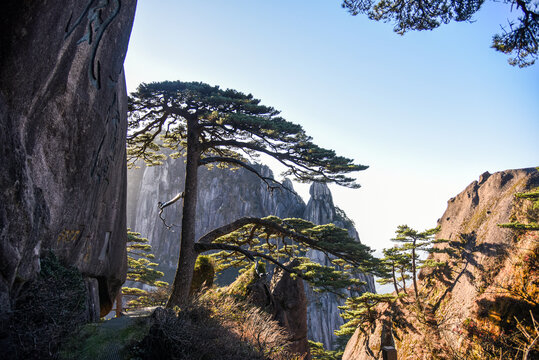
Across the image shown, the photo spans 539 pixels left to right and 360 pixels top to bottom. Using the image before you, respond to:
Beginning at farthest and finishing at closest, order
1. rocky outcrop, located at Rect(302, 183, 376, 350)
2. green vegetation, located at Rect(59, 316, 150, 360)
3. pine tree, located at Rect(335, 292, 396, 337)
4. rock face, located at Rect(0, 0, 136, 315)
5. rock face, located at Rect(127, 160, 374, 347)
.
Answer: rock face, located at Rect(127, 160, 374, 347)
rocky outcrop, located at Rect(302, 183, 376, 350)
pine tree, located at Rect(335, 292, 396, 337)
green vegetation, located at Rect(59, 316, 150, 360)
rock face, located at Rect(0, 0, 136, 315)

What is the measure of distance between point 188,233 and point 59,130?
560 centimetres

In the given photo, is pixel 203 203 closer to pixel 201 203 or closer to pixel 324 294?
pixel 201 203

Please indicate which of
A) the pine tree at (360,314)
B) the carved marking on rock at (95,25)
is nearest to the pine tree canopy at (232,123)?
the carved marking on rock at (95,25)

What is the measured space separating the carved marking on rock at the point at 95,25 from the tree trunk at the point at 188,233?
477 centimetres

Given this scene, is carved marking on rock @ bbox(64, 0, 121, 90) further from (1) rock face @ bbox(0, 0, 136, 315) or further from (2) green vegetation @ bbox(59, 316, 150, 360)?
(2) green vegetation @ bbox(59, 316, 150, 360)

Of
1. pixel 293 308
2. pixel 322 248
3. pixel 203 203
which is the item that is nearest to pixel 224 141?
pixel 322 248

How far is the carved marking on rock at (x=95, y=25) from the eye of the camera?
434cm

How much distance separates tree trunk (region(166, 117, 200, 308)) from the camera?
27.8ft

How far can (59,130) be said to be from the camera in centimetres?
432

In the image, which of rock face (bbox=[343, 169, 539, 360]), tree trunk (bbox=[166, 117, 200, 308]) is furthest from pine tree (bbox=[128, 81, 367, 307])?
rock face (bbox=[343, 169, 539, 360])

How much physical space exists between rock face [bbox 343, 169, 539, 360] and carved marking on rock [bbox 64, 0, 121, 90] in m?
11.0

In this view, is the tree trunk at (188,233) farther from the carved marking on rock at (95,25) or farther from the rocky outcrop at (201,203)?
the rocky outcrop at (201,203)

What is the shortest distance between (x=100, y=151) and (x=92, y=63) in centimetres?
191

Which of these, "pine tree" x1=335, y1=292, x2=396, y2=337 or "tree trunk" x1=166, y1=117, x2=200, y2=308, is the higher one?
"tree trunk" x1=166, y1=117, x2=200, y2=308
